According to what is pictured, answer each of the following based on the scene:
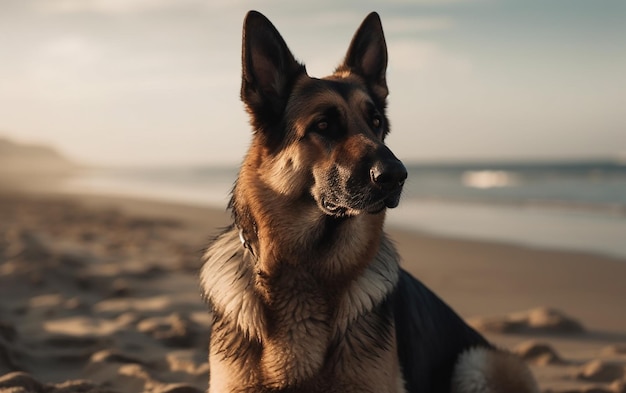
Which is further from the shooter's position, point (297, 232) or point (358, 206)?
point (297, 232)

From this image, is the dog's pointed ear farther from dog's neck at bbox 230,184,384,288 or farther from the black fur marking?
the black fur marking

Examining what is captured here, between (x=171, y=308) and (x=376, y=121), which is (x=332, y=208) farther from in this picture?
(x=171, y=308)

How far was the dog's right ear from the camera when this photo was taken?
3643mm

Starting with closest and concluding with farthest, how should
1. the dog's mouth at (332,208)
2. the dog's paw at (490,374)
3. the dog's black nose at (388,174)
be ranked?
the dog's black nose at (388,174) → the dog's mouth at (332,208) → the dog's paw at (490,374)

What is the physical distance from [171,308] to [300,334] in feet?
13.8

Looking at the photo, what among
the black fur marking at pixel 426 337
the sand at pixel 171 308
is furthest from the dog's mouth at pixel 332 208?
the sand at pixel 171 308

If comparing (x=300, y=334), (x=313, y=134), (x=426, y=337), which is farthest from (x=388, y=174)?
(x=426, y=337)

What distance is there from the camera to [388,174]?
3271 millimetres

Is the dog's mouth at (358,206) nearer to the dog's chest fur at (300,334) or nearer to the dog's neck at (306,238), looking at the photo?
the dog's neck at (306,238)

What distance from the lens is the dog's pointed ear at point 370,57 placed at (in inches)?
163

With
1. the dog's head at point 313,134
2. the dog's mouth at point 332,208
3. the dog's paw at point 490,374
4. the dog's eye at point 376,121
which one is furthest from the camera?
the dog's paw at point 490,374

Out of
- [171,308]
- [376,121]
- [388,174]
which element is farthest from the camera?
[171,308]

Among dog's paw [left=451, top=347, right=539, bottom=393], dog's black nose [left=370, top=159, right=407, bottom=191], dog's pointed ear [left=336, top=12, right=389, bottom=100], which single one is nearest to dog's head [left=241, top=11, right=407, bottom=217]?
dog's black nose [left=370, top=159, right=407, bottom=191]

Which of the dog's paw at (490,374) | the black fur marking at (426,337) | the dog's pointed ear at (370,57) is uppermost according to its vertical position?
the dog's pointed ear at (370,57)
